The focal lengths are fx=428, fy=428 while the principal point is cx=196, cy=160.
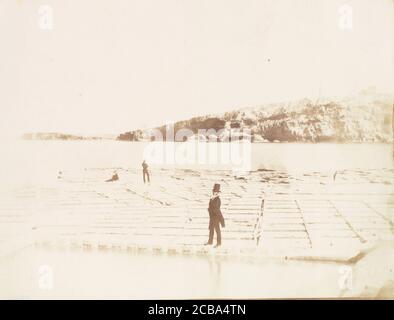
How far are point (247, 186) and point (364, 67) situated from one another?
1.10 m

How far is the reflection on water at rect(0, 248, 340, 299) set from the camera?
2.78 m

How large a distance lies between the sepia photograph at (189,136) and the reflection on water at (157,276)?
1 centimetres

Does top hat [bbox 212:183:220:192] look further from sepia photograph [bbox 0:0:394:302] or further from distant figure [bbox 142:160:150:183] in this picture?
distant figure [bbox 142:160:150:183]

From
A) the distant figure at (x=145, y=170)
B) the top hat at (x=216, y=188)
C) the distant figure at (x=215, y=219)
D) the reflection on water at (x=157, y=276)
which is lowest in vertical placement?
the reflection on water at (x=157, y=276)

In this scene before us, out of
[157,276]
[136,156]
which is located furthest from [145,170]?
[157,276]

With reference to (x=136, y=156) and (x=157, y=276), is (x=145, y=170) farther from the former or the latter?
(x=157, y=276)

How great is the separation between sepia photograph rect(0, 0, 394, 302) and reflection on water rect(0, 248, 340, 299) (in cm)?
1

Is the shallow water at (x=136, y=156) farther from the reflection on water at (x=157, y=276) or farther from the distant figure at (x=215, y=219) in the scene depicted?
the reflection on water at (x=157, y=276)

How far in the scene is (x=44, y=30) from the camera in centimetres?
282

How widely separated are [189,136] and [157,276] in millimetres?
946

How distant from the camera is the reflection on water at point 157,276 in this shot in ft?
9.13

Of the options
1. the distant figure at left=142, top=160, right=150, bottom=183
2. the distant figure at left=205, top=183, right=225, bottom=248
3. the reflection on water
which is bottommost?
the reflection on water

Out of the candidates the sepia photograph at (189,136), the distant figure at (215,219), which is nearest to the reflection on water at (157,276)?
the sepia photograph at (189,136)

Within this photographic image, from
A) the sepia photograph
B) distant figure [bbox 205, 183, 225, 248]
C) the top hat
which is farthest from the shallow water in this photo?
distant figure [bbox 205, 183, 225, 248]
